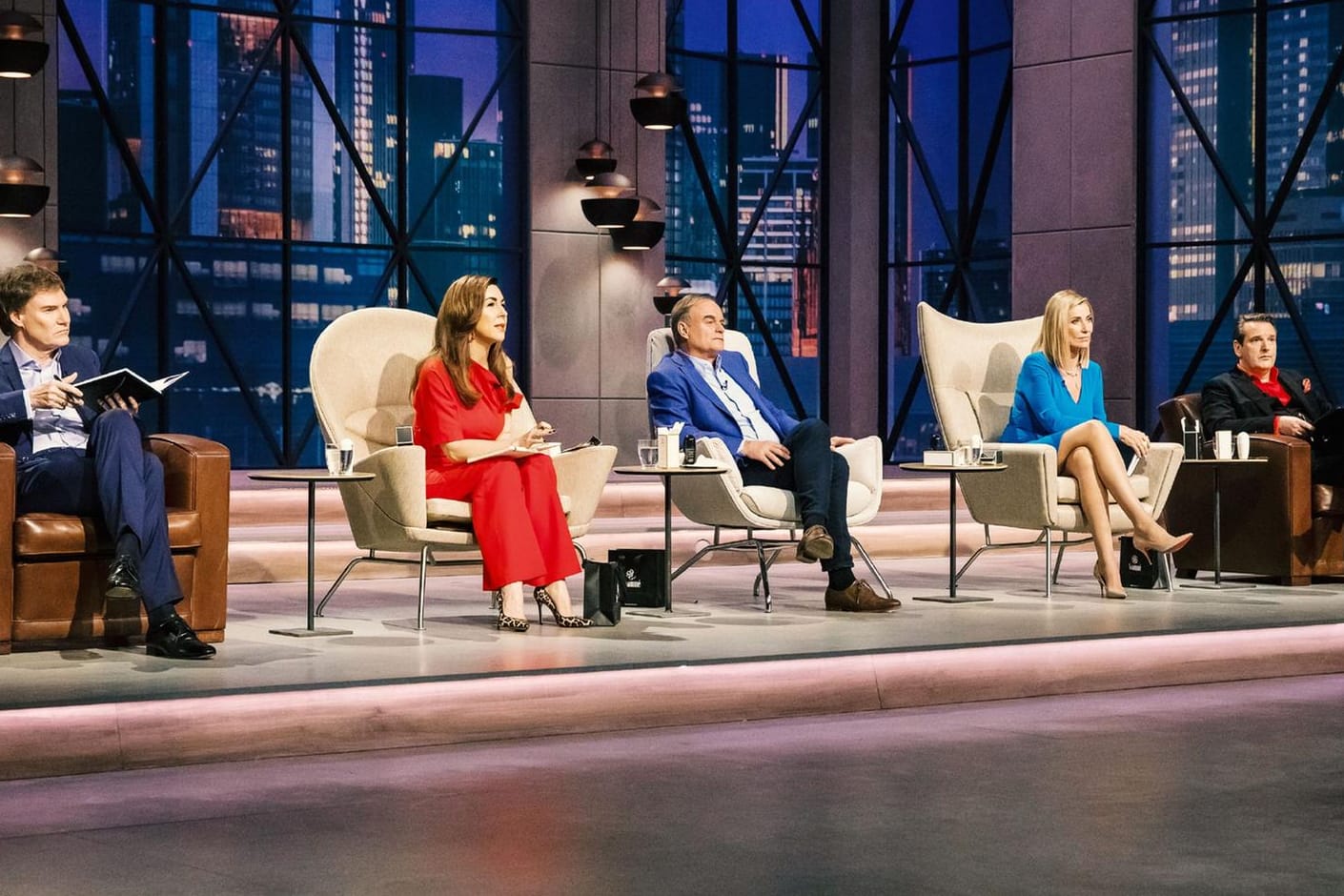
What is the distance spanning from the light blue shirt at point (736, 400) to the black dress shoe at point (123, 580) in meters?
2.44

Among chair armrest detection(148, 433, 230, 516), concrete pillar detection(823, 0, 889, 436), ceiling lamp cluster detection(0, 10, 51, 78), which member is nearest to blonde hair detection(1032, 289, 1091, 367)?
chair armrest detection(148, 433, 230, 516)

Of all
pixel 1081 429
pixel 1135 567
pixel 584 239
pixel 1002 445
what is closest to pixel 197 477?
pixel 1002 445

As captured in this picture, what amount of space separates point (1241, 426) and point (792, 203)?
26.5 feet

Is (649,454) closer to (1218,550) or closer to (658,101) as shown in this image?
(1218,550)

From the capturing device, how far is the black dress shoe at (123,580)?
4.50m

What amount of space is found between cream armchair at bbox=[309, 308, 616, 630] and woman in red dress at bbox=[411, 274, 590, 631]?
0.12 m

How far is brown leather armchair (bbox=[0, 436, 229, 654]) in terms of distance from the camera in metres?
4.61

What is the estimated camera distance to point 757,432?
21.2 ft

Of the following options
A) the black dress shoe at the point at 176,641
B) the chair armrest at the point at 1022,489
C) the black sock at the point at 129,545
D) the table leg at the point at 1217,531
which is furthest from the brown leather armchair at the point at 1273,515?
the black sock at the point at 129,545

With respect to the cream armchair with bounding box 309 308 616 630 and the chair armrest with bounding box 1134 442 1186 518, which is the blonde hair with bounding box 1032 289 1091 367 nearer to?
the chair armrest with bounding box 1134 442 1186 518

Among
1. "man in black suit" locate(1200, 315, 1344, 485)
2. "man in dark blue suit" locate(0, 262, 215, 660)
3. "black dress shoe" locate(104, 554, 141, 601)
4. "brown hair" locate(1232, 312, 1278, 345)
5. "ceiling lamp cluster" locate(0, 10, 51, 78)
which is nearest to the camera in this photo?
"black dress shoe" locate(104, 554, 141, 601)

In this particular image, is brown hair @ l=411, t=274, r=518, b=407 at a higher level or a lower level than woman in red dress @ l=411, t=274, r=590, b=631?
higher

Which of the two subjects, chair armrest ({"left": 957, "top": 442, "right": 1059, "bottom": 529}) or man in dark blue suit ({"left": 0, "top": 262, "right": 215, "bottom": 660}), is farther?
chair armrest ({"left": 957, "top": 442, "right": 1059, "bottom": 529})

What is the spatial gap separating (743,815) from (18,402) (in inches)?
96.0
